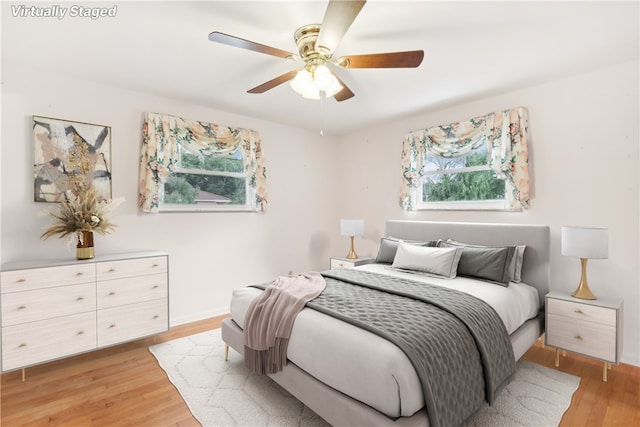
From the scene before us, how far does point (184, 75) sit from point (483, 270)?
3.27 meters

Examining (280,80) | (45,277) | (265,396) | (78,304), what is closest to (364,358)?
(265,396)

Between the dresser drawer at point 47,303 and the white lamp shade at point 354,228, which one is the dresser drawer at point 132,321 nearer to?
the dresser drawer at point 47,303

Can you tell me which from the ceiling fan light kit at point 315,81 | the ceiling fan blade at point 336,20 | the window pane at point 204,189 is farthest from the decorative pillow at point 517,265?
the window pane at point 204,189

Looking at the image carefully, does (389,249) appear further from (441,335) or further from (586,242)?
(441,335)

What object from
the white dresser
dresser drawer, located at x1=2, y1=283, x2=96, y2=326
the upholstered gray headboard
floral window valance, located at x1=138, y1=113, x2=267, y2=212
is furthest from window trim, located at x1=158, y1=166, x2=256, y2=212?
the upholstered gray headboard

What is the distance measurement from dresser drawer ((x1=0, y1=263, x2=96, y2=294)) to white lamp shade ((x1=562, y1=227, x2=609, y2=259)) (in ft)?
13.1

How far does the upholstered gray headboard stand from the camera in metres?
2.90

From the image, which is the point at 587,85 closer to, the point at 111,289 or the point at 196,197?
the point at 196,197

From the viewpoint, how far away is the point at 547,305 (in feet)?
8.71

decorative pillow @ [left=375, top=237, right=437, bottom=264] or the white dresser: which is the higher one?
decorative pillow @ [left=375, top=237, right=437, bottom=264]

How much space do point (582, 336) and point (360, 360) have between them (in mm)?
2093

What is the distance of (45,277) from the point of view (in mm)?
2451

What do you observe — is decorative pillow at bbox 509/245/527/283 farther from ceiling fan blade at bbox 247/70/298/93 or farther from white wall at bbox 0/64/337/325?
white wall at bbox 0/64/337/325

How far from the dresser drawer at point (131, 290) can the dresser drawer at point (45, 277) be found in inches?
6.0
